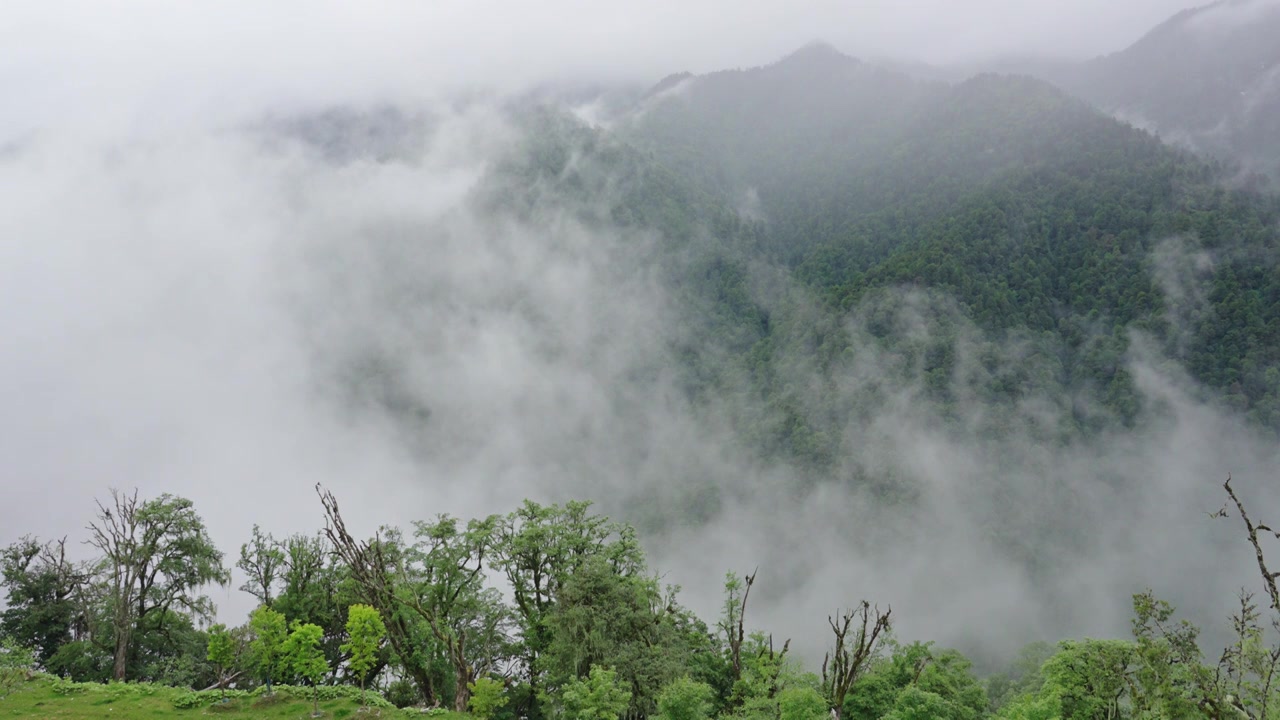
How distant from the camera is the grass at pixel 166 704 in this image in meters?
25.9

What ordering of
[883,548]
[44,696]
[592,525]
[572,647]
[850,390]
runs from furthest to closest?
[850,390]
[883,548]
[592,525]
[572,647]
[44,696]

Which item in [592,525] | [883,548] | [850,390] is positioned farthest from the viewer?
[850,390]

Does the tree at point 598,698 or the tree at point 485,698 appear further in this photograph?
the tree at point 485,698

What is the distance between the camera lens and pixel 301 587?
144ft

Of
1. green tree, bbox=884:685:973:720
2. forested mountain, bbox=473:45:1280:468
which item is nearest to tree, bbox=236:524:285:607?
green tree, bbox=884:685:973:720

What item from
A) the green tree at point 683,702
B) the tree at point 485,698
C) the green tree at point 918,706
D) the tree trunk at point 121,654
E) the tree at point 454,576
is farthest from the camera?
the tree at point 454,576

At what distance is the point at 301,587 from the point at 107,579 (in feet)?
36.6

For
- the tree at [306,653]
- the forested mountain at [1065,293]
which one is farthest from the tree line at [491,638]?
the forested mountain at [1065,293]

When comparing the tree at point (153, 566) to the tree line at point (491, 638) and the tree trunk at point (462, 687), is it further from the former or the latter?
the tree trunk at point (462, 687)

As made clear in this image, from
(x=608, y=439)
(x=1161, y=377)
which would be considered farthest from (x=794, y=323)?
(x=1161, y=377)

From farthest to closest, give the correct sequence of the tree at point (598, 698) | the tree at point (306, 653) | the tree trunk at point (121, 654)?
the tree trunk at point (121, 654) → the tree at point (306, 653) → the tree at point (598, 698)

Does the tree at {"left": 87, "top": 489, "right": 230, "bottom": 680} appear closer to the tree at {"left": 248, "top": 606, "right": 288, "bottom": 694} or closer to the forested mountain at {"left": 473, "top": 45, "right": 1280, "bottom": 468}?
the tree at {"left": 248, "top": 606, "right": 288, "bottom": 694}

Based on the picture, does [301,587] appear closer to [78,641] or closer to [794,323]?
[78,641]

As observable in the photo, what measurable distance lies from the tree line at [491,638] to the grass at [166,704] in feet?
3.16
